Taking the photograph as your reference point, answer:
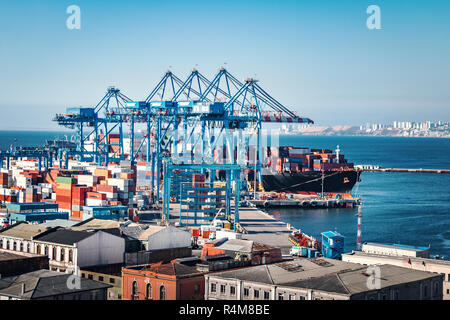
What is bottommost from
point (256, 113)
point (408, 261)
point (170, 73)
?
point (408, 261)

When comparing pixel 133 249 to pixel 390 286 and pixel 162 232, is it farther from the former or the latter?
pixel 390 286

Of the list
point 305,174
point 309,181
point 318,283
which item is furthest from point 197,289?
point 305,174

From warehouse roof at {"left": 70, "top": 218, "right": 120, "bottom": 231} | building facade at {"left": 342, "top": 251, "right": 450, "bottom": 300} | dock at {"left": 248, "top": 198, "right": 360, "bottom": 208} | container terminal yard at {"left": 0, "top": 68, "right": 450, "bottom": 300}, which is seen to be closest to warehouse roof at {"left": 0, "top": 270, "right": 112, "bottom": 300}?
container terminal yard at {"left": 0, "top": 68, "right": 450, "bottom": 300}

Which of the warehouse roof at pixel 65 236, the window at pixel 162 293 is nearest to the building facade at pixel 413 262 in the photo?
the window at pixel 162 293

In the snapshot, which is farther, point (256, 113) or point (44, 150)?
point (44, 150)

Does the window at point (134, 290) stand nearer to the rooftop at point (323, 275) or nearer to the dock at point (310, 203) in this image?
the rooftop at point (323, 275)
